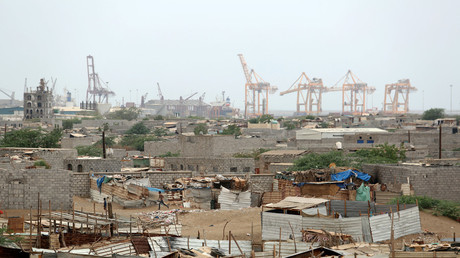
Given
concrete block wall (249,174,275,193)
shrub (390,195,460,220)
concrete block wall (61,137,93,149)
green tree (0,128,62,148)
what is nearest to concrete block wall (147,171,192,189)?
concrete block wall (249,174,275,193)

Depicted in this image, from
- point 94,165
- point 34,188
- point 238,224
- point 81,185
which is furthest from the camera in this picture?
point 94,165

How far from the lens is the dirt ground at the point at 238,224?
13.8 meters

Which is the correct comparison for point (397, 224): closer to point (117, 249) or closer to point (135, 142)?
point (117, 249)

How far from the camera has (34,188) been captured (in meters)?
16.3

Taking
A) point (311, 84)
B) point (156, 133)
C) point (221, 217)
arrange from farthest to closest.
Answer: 1. point (311, 84)
2. point (156, 133)
3. point (221, 217)

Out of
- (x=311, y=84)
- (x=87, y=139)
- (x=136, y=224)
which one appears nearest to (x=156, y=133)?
(x=87, y=139)

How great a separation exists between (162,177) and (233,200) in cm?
225

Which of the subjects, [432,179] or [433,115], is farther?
[433,115]

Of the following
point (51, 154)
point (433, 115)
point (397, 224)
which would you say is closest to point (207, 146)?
point (51, 154)

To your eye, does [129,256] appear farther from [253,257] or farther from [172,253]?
[253,257]

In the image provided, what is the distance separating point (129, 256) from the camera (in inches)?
432

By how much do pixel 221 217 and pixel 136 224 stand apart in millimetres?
2919

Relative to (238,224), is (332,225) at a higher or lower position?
higher

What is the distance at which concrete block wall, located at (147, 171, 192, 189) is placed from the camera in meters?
19.8
